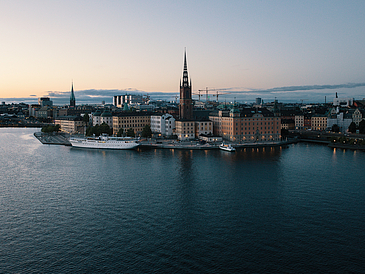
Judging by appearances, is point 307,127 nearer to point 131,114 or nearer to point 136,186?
point 131,114

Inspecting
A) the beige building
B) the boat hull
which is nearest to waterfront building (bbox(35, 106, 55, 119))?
the boat hull

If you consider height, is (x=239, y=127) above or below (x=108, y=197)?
above

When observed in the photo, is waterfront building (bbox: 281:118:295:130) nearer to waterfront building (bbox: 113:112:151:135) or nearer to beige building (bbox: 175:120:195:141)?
beige building (bbox: 175:120:195:141)

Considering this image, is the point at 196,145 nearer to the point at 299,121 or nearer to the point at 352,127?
the point at 352,127

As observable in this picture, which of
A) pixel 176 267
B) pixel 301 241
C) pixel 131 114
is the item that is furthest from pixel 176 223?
pixel 131 114

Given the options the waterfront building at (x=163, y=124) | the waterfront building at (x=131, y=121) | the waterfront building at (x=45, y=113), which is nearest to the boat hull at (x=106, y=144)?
the waterfront building at (x=163, y=124)

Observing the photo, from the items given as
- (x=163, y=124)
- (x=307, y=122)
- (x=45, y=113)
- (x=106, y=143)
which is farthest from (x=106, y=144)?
(x=45, y=113)
